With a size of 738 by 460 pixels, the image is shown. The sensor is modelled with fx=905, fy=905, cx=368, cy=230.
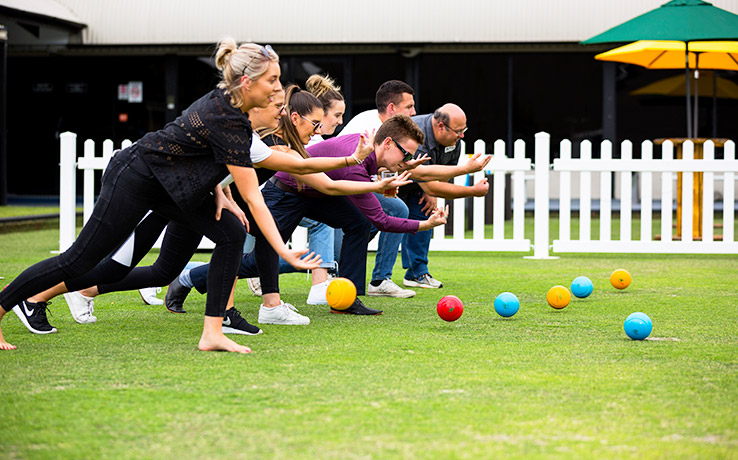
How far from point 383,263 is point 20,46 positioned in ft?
45.8

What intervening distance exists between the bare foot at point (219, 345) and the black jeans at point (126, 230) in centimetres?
11

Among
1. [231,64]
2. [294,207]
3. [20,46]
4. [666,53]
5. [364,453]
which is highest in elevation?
[20,46]

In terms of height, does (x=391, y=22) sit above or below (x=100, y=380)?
above

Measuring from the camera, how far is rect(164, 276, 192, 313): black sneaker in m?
5.67

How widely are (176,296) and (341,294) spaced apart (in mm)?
1066

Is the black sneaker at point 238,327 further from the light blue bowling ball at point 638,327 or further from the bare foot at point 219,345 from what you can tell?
the light blue bowling ball at point 638,327

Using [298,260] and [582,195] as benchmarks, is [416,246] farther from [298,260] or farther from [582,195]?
[298,260]

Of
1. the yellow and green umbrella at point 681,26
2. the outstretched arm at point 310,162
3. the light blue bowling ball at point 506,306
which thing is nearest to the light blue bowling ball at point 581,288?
the light blue bowling ball at point 506,306

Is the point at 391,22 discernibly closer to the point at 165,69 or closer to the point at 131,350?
the point at 165,69

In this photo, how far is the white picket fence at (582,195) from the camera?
9445 millimetres

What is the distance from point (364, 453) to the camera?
2.62m

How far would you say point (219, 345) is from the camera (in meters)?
4.25

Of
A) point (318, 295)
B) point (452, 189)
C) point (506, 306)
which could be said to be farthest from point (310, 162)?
point (452, 189)

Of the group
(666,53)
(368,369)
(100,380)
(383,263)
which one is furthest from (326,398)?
(666,53)
